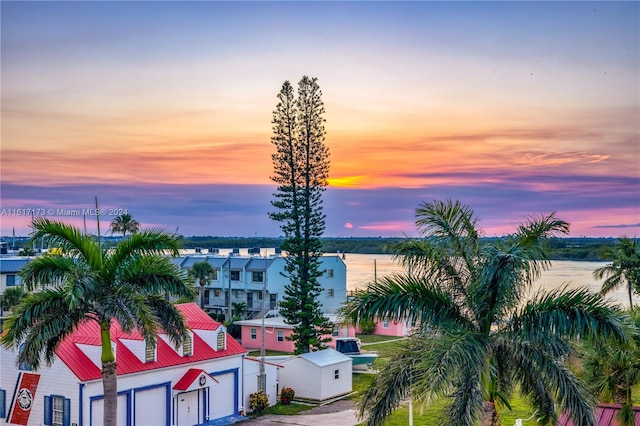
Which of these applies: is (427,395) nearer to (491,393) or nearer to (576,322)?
(491,393)

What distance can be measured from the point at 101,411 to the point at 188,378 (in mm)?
3624

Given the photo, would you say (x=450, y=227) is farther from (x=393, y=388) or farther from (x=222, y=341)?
(x=222, y=341)

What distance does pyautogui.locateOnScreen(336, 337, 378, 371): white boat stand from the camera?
125 ft

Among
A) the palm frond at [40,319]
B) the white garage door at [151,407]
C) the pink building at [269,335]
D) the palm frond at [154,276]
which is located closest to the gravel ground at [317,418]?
the white garage door at [151,407]

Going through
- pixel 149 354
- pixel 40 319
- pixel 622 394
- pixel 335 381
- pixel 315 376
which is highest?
pixel 40 319

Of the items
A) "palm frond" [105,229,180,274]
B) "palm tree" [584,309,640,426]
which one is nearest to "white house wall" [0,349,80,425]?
"palm frond" [105,229,180,274]

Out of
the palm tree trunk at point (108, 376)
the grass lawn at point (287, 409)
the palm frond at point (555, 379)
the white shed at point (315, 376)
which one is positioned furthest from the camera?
the white shed at point (315, 376)

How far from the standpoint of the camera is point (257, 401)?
1133 inches

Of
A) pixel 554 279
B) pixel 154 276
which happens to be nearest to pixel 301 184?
pixel 154 276

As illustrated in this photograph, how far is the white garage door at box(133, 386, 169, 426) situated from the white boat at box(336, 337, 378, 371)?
14.9 meters

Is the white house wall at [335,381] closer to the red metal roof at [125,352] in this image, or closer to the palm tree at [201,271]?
the red metal roof at [125,352]

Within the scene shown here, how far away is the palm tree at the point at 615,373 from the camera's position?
16.7 m

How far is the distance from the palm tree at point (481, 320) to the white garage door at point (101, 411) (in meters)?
12.6

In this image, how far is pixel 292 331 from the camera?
44.9 meters
